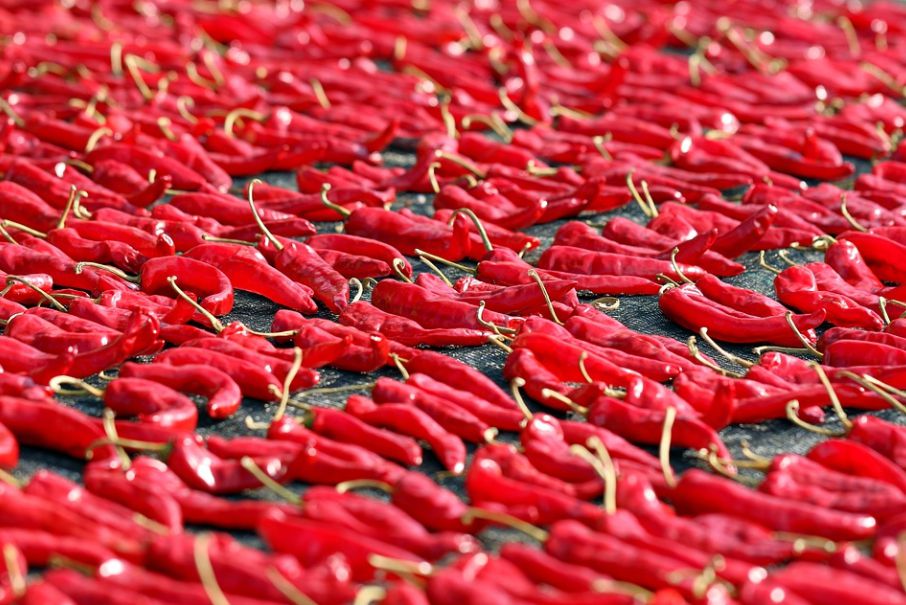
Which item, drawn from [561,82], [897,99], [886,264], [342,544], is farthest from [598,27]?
[342,544]

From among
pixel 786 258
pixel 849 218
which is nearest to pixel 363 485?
→ pixel 786 258

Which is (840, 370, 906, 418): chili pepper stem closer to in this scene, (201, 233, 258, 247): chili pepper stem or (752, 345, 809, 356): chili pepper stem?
(752, 345, 809, 356): chili pepper stem

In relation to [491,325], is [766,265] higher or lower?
higher

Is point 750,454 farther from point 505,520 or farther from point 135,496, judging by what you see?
point 135,496

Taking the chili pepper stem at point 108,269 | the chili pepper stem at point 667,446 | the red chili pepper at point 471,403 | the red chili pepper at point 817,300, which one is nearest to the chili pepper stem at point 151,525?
the red chili pepper at point 471,403

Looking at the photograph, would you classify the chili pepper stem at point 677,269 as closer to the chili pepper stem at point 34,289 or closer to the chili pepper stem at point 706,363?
the chili pepper stem at point 706,363

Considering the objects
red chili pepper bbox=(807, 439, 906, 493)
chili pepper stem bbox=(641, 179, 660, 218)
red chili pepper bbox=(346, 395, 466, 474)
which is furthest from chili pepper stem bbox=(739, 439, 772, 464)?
chili pepper stem bbox=(641, 179, 660, 218)
